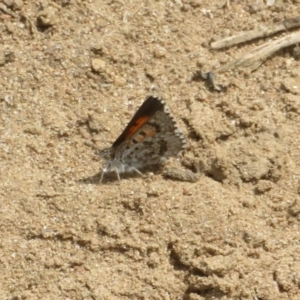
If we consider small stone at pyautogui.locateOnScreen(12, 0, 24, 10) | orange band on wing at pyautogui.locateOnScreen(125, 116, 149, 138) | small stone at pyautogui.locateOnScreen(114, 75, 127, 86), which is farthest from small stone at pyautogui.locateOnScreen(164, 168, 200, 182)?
small stone at pyautogui.locateOnScreen(12, 0, 24, 10)

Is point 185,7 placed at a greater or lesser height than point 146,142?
greater

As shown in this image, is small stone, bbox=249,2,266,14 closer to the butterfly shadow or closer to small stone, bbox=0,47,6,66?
the butterfly shadow

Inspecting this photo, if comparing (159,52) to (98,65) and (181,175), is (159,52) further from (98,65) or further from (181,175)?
(181,175)

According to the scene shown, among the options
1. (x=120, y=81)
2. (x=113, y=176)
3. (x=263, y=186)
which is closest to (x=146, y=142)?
(x=113, y=176)

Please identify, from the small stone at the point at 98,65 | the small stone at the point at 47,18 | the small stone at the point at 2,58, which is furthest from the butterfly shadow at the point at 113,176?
the small stone at the point at 47,18

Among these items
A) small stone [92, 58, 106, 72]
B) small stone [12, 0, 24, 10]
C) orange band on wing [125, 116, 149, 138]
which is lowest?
orange band on wing [125, 116, 149, 138]
